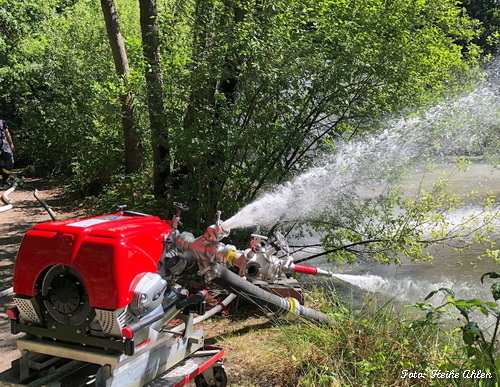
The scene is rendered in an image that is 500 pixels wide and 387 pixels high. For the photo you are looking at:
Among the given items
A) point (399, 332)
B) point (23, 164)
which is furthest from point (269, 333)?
point (23, 164)

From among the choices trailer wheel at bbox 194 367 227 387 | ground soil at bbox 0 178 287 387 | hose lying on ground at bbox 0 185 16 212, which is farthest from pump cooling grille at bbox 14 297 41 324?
hose lying on ground at bbox 0 185 16 212

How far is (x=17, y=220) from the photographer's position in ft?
29.7

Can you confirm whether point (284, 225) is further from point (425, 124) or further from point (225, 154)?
point (425, 124)

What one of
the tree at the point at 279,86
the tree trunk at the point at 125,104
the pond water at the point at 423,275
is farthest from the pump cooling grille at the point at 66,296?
the tree trunk at the point at 125,104

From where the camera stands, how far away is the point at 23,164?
624 inches

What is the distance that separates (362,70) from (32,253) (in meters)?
4.22

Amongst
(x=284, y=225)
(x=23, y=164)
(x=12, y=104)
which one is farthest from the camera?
(x=12, y=104)

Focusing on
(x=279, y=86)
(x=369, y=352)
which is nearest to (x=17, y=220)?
(x=279, y=86)

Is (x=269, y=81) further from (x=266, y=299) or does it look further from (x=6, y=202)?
(x=6, y=202)

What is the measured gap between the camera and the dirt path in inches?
181

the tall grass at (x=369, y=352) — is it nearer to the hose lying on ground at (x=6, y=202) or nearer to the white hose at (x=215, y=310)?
the white hose at (x=215, y=310)

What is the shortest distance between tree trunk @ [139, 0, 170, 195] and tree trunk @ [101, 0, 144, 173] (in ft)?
4.04

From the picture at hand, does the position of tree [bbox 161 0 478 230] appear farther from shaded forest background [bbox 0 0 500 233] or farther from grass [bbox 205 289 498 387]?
grass [bbox 205 289 498 387]

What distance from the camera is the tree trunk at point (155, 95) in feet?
20.7
